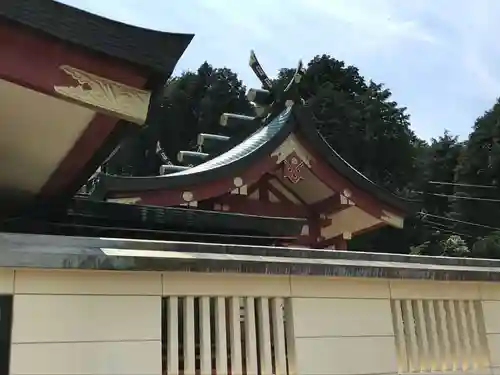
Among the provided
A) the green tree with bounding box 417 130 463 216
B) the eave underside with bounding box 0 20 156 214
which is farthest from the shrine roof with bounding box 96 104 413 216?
the green tree with bounding box 417 130 463 216

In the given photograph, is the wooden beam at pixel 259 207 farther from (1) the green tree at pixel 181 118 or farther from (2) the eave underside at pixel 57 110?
(1) the green tree at pixel 181 118

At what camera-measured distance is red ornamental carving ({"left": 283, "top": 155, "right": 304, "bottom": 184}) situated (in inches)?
356

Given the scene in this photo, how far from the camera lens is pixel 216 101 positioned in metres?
35.6

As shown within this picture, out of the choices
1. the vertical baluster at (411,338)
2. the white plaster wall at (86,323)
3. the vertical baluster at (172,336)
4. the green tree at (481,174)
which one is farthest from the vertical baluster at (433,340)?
the green tree at (481,174)

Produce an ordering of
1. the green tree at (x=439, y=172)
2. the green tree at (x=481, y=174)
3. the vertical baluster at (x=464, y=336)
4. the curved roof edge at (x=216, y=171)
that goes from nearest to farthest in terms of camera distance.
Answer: the vertical baluster at (x=464, y=336) < the curved roof edge at (x=216, y=171) < the green tree at (x=481, y=174) < the green tree at (x=439, y=172)

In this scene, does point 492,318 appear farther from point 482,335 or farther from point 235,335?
point 235,335

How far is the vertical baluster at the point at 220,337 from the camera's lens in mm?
2949

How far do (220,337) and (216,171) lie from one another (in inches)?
215

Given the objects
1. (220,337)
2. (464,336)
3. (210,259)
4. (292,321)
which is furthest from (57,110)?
(464,336)

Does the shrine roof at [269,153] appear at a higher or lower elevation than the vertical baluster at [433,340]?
higher

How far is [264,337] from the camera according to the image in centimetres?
312

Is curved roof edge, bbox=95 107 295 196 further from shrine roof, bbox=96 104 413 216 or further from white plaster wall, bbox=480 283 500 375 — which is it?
white plaster wall, bbox=480 283 500 375

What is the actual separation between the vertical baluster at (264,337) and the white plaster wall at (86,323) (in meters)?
0.61

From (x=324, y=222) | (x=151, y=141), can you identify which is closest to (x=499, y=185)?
(x=151, y=141)
